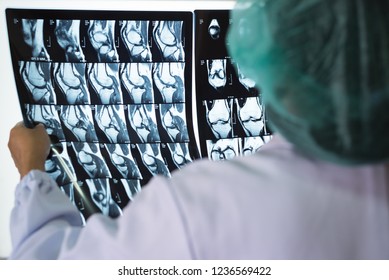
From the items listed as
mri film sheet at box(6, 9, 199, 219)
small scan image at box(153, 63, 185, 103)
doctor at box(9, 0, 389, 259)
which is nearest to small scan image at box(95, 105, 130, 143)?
mri film sheet at box(6, 9, 199, 219)

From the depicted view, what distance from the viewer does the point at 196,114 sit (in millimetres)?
1093

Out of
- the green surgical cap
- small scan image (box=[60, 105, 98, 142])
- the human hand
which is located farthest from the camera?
small scan image (box=[60, 105, 98, 142])

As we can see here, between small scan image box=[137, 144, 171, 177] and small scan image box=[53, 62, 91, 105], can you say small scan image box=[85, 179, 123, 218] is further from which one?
small scan image box=[53, 62, 91, 105]

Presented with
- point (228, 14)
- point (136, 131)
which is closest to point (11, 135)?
point (136, 131)

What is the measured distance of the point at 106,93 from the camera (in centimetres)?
105

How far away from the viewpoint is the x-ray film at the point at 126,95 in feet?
3.29

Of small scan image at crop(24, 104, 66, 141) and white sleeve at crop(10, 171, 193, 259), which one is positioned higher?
small scan image at crop(24, 104, 66, 141)

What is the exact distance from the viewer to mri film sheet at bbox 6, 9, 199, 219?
1000 millimetres

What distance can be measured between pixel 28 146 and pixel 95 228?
1.25ft

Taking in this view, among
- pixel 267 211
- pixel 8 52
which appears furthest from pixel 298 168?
pixel 8 52

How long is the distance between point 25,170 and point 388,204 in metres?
0.73

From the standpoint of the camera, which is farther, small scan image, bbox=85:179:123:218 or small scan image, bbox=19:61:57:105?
small scan image, bbox=85:179:123:218

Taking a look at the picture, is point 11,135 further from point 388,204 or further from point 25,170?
→ point 388,204

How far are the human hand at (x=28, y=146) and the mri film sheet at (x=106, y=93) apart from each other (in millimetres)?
33
